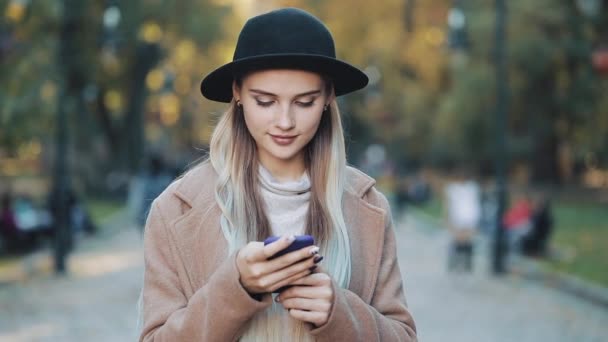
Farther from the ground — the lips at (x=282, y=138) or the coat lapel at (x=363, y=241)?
the lips at (x=282, y=138)

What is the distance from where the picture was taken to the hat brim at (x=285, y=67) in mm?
2576

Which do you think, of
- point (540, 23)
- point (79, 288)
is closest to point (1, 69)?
point (79, 288)

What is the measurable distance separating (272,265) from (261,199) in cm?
49

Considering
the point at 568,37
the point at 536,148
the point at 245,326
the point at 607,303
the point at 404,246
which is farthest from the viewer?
the point at 536,148

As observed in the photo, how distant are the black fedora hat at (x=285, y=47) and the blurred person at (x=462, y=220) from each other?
40.4ft

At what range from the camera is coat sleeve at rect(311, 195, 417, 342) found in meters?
2.42

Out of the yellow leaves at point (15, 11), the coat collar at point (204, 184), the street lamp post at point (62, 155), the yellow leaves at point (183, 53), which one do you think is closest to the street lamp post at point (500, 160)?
the street lamp post at point (62, 155)

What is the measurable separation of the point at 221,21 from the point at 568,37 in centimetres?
1434

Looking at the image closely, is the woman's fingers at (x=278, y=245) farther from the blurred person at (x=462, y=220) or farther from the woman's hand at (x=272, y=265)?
the blurred person at (x=462, y=220)

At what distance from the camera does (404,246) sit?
853 inches

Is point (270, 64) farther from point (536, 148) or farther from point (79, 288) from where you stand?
point (536, 148)

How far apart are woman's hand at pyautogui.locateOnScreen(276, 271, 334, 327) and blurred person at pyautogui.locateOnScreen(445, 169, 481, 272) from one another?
12570 mm

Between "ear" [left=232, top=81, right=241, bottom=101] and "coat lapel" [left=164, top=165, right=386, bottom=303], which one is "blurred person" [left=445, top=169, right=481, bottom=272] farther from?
"ear" [left=232, top=81, right=241, bottom=101]

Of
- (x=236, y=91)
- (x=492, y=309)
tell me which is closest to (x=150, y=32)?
(x=492, y=309)
